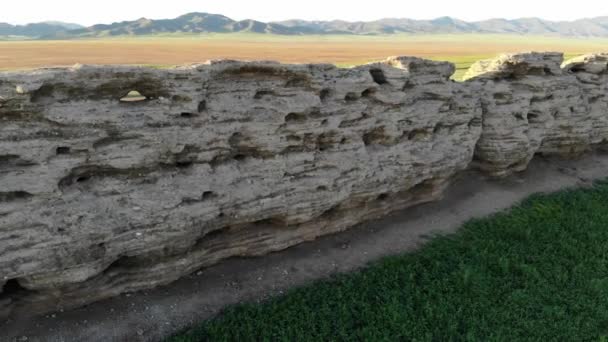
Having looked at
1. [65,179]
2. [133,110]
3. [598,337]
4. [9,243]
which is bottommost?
[598,337]

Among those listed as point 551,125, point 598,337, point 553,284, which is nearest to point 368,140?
point 553,284

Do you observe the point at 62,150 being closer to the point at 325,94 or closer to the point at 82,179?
the point at 82,179

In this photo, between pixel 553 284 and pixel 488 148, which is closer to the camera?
pixel 553 284

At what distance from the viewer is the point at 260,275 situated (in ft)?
48.9

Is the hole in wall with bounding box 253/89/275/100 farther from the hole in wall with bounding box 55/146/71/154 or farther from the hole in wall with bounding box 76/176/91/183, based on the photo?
the hole in wall with bounding box 55/146/71/154

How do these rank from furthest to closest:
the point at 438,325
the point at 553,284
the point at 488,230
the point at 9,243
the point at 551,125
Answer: the point at 551,125 < the point at 488,230 < the point at 553,284 < the point at 438,325 < the point at 9,243

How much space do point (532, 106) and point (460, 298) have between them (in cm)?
1257

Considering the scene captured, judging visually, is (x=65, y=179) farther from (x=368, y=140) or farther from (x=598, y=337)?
(x=598, y=337)

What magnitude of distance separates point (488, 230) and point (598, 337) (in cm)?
629

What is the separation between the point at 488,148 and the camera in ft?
71.9

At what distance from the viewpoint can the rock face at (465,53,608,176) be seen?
21734mm

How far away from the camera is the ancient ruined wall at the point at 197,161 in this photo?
11.5 m

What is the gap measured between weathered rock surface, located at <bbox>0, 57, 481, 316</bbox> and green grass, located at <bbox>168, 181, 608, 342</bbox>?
99.1 inches

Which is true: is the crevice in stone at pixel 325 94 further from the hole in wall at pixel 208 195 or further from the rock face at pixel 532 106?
the rock face at pixel 532 106
